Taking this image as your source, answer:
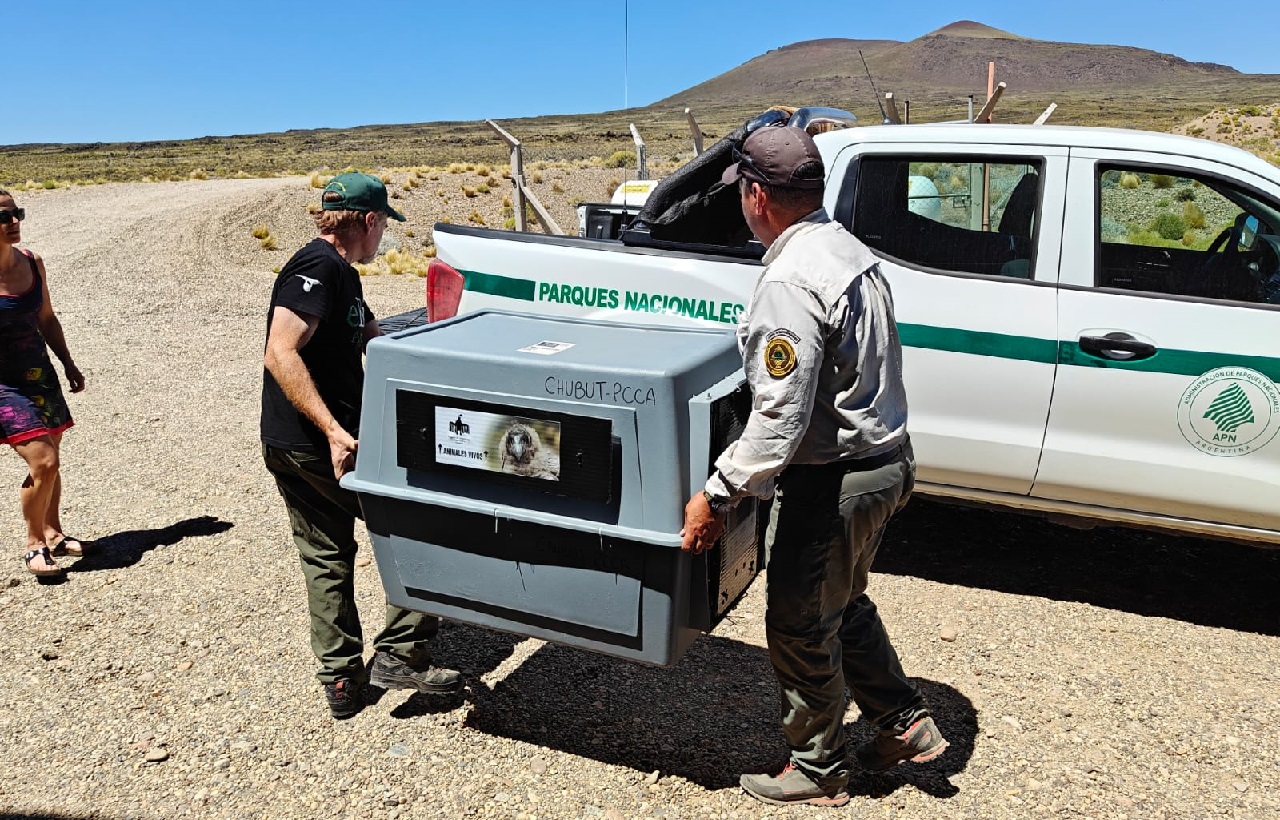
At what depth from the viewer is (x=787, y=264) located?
8.65ft

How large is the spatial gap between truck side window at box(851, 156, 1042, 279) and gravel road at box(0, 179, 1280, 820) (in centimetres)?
146

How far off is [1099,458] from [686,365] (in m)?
2.20

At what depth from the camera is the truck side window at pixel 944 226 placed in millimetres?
4328

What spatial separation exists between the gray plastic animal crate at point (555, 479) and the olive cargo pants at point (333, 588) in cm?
40

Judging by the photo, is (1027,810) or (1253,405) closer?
(1027,810)

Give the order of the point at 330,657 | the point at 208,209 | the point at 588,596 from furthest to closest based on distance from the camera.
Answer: the point at 208,209, the point at 330,657, the point at 588,596

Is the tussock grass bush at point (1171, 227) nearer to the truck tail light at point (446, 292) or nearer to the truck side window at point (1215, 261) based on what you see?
the truck side window at point (1215, 261)

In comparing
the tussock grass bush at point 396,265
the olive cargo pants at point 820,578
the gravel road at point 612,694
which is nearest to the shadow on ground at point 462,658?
the gravel road at point 612,694

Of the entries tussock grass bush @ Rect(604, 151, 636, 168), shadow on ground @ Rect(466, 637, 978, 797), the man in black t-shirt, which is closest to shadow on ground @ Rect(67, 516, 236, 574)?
the man in black t-shirt

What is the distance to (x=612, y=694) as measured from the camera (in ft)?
12.4

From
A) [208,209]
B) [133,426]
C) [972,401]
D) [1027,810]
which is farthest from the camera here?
[208,209]

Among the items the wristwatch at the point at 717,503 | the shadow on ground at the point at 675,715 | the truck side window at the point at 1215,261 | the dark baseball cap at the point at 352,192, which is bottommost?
the shadow on ground at the point at 675,715

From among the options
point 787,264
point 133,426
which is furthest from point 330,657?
point 133,426

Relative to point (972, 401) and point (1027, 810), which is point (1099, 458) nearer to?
point (972, 401)
